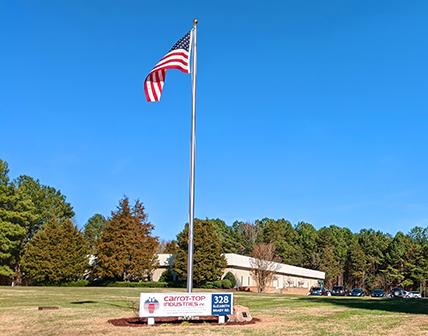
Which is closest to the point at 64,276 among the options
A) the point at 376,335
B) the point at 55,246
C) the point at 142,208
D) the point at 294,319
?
the point at 55,246

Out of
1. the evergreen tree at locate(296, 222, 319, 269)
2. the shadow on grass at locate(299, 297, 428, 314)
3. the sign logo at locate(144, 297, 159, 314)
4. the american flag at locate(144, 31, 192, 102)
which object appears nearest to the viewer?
the sign logo at locate(144, 297, 159, 314)

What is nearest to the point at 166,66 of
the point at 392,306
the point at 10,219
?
the point at 392,306

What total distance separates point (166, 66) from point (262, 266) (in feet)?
172

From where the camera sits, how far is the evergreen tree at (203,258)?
67562 mm

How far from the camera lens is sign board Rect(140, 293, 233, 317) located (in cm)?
1762

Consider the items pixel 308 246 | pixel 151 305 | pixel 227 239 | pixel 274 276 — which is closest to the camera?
pixel 151 305

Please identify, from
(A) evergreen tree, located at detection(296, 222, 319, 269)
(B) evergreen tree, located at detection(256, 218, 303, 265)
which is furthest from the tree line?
(A) evergreen tree, located at detection(296, 222, 319, 269)

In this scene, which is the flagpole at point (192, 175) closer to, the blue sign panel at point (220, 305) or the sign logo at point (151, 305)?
the blue sign panel at point (220, 305)

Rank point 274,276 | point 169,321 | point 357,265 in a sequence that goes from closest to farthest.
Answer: point 169,321
point 274,276
point 357,265

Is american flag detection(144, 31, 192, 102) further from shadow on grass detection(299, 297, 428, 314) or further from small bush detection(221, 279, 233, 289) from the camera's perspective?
small bush detection(221, 279, 233, 289)

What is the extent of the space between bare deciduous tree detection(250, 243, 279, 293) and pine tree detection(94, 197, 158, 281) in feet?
43.5

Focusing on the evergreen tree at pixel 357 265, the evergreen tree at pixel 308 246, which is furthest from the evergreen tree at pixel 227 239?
the evergreen tree at pixel 357 265

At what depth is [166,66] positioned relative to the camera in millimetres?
19703

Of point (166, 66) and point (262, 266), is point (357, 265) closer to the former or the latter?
point (262, 266)
